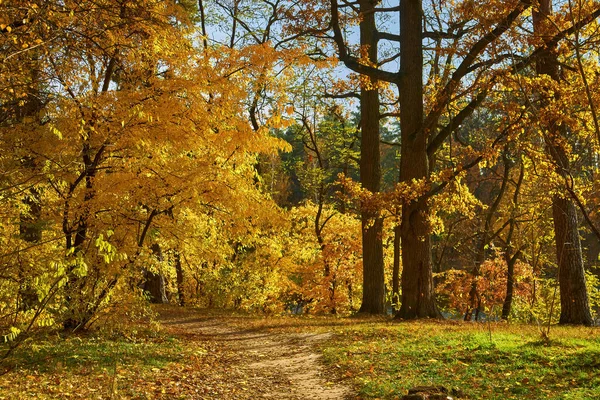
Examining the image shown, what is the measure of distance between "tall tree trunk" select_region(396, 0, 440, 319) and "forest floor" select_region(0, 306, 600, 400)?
140 cm

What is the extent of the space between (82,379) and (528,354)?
5.64 m

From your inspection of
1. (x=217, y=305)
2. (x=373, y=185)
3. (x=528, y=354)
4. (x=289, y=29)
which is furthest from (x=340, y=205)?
(x=528, y=354)

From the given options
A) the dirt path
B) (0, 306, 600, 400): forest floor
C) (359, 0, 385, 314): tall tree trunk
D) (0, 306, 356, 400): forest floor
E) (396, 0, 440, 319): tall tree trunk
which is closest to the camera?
(0, 306, 600, 400): forest floor

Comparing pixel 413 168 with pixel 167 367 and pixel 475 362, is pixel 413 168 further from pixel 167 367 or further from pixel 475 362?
pixel 167 367

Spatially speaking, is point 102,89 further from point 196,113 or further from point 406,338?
point 406,338

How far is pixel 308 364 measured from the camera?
7.73m

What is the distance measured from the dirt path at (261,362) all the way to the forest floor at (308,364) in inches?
0.8

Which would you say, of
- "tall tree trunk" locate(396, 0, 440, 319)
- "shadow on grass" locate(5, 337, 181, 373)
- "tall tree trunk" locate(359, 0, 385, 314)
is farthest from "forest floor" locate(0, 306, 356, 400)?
"tall tree trunk" locate(359, 0, 385, 314)

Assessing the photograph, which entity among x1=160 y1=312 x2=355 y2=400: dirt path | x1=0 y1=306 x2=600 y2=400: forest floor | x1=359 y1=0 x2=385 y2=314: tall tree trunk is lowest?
x1=160 y1=312 x2=355 y2=400: dirt path

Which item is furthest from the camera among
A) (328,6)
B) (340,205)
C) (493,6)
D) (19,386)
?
(340,205)

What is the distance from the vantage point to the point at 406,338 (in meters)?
8.67

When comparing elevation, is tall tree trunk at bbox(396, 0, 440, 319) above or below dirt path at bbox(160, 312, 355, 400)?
above

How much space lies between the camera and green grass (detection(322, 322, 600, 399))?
5.39 m

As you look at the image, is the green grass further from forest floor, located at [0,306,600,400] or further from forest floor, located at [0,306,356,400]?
forest floor, located at [0,306,356,400]
